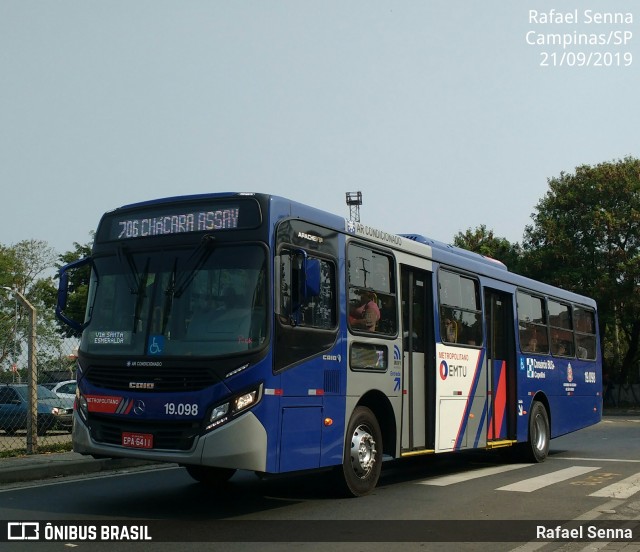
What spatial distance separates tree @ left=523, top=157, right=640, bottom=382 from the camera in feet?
128

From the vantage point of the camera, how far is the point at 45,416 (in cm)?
1950

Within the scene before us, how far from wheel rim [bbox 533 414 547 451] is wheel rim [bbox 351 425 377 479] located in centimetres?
572

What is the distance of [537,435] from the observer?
591 inches

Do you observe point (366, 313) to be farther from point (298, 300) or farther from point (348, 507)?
point (348, 507)

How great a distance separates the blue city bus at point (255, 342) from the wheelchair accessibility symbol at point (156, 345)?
14mm

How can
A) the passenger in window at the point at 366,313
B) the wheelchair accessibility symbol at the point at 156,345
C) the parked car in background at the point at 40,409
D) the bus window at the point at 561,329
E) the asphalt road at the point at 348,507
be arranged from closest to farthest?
the asphalt road at the point at 348,507
the wheelchair accessibility symbol at the point at 156,345
the passenger in window at the point at 366,313
the bus window at the point at 561,329
the parked car in background at the point at 40,409

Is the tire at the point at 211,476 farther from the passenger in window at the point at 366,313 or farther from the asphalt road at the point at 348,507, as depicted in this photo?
the passenger in window at the point at 366,313

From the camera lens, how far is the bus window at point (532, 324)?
1491cm

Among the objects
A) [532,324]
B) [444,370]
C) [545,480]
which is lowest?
[545,480]

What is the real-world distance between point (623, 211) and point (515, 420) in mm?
29286

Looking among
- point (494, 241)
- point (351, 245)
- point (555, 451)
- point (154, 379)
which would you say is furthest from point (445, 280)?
point (494, 241)

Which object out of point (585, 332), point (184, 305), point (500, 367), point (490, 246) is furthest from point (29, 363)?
point (490, 246)

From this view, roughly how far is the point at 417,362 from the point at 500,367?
3222 mm

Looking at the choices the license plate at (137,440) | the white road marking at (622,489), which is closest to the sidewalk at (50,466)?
the license plate at (137,440)
